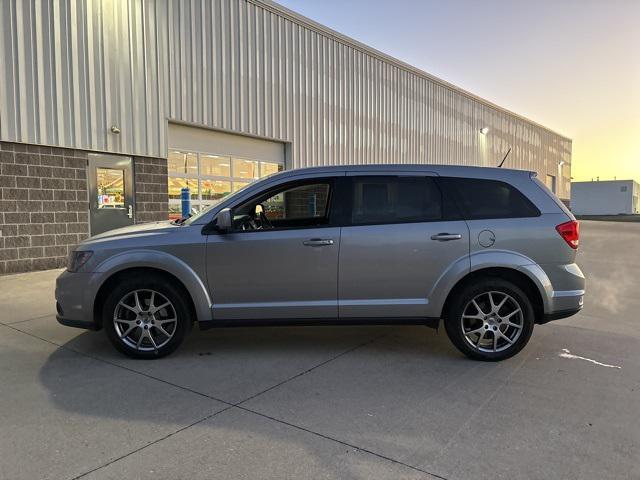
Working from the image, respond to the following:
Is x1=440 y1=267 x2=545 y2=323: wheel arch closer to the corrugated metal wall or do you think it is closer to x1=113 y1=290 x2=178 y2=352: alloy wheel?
x1=113 y1=290 x2=178 y2=352: alloy wheel

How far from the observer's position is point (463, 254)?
452 centimetres

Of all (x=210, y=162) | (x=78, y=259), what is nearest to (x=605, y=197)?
(x=210, y=162)

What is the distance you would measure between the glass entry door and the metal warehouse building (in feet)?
0.08

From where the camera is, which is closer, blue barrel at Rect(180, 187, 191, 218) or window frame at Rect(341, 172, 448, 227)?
window frame at Rect(341, 172, 448, 227)

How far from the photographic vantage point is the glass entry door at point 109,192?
1066 cm

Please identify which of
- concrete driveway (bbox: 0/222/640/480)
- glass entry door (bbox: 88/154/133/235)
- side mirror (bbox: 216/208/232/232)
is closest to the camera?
concrete driveway (bbox: 0/222/640/480)

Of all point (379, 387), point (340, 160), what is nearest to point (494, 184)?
point (379, 387)

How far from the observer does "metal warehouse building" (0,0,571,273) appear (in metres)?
9.48

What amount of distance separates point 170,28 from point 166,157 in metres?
3.09

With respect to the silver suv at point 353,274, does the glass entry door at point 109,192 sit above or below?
above

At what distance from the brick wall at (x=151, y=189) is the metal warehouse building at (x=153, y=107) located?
29mm

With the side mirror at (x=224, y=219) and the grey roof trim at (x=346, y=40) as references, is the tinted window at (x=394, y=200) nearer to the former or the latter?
the side mirror at (x=224, y=219)

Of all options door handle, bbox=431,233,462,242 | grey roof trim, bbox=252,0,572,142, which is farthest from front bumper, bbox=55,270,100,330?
grey roof trim, bbox=252,0,572,142

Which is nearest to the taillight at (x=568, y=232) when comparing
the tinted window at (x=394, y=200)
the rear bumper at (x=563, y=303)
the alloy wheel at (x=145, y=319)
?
the rear bumper at (x=563, y=303)
